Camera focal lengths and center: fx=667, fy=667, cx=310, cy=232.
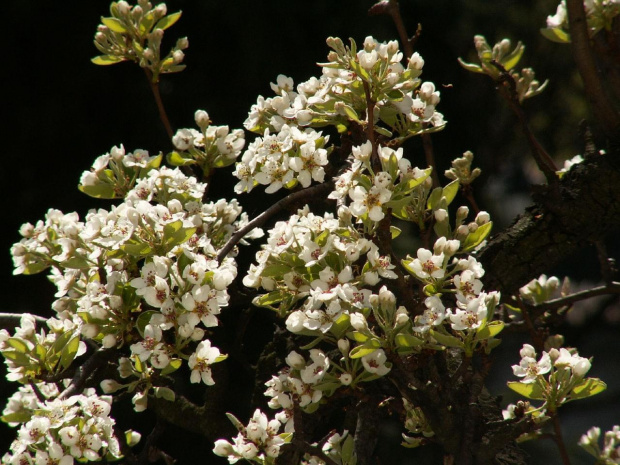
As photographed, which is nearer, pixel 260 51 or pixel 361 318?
pixel 361 318

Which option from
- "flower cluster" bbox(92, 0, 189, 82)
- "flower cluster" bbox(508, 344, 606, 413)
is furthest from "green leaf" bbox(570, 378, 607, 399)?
"flower cluster" bbox(92, 0, 189, 82)

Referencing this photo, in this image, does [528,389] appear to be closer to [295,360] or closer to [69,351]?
[295,360]

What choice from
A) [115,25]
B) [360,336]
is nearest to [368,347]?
[360,336]

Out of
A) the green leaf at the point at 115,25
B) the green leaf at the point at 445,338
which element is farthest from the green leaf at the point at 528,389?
the green leaf at the point at 115,25

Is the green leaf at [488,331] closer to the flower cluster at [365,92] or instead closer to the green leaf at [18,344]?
the flower cluster at [365,92]

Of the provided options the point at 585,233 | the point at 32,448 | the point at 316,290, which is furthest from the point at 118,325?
the point at 585,233

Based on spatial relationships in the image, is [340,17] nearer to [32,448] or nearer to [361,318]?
[361,318]
